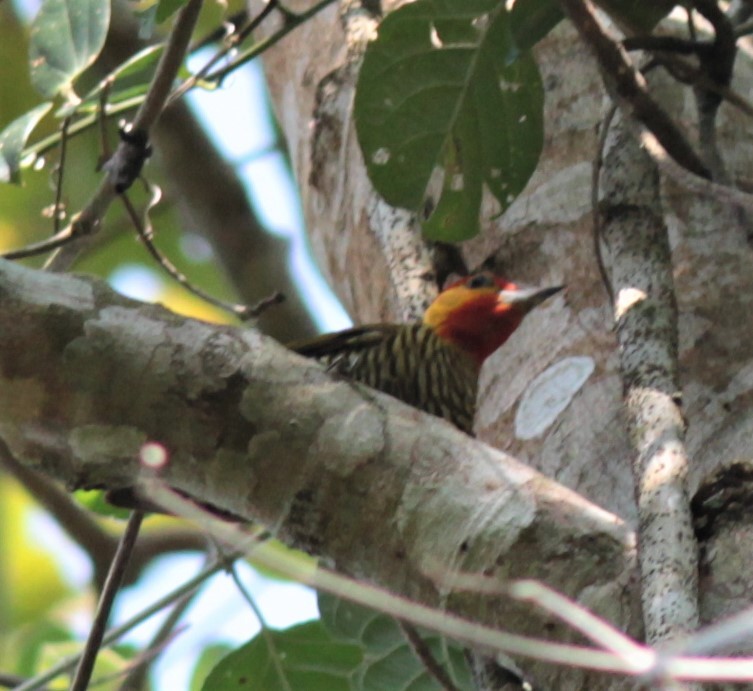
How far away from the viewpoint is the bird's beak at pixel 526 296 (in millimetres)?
2020

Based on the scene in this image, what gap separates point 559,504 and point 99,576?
2345mm

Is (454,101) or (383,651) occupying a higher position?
(454,101)

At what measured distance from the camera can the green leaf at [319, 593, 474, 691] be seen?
2137mm

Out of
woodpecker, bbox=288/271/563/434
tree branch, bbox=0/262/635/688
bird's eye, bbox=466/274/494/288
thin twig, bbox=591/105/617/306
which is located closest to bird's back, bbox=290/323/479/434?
woodpecker, bbox=288/271/563/434

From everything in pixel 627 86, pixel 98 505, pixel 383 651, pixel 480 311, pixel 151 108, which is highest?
pixel 151 108

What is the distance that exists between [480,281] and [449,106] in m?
0.49

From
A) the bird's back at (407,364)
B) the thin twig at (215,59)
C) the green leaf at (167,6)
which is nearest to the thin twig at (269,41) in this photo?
the thin twig at (215,59)

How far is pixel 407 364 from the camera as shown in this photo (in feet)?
8.02

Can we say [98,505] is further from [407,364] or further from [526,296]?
[526,296]

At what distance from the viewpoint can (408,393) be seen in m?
2.49

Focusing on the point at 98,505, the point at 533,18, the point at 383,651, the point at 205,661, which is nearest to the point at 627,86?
the point at 533,18

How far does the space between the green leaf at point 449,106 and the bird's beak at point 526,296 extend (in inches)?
6.2

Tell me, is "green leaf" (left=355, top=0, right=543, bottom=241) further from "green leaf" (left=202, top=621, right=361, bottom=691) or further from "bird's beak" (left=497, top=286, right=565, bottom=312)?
"green leaf" (left=202, top=621, right=361, bottom=691)

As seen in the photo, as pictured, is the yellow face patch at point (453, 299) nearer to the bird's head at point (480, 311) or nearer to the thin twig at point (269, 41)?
the bird's head at point (480, 311)
